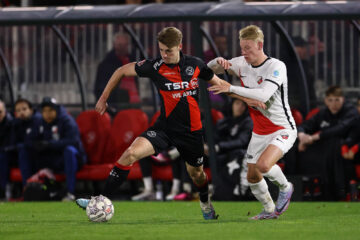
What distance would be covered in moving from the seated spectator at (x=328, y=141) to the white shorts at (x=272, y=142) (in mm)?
3669

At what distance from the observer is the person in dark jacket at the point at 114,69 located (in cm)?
1400

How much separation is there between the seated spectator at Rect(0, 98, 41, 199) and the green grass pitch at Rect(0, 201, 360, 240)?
213 cm

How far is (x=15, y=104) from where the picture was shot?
13.8m

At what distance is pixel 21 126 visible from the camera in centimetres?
1389

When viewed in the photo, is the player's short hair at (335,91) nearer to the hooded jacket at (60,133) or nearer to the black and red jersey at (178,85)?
the hooded jacket at (60,133)

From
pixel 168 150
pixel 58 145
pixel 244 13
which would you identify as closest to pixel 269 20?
pixel 244 13

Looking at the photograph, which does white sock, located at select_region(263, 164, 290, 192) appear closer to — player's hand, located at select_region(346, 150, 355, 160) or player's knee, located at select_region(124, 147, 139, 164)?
player's knee, located at select_region(124, 147, 139, 164)

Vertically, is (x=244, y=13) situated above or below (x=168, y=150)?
above

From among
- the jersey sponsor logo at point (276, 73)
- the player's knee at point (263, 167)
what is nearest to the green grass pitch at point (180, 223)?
the player's knee at point (263, 167)

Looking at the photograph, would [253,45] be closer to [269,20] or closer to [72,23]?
[269,20]

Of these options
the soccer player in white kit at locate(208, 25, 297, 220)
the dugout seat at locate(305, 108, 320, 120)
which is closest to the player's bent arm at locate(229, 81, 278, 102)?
the soccer player in white kit at locate(208, 25, 297, 220)

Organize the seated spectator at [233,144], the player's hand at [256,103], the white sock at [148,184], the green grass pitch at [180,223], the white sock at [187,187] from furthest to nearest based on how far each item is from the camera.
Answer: the white sock at [148,184] < the white sock at [187,187] < the seated spectator at [233,144] < the player's hand at [256,103] < the green grass pitch at [180,223]

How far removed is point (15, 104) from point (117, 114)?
1559 mm

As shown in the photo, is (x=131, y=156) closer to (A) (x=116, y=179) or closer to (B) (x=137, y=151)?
(B) (x=137, y=151)
